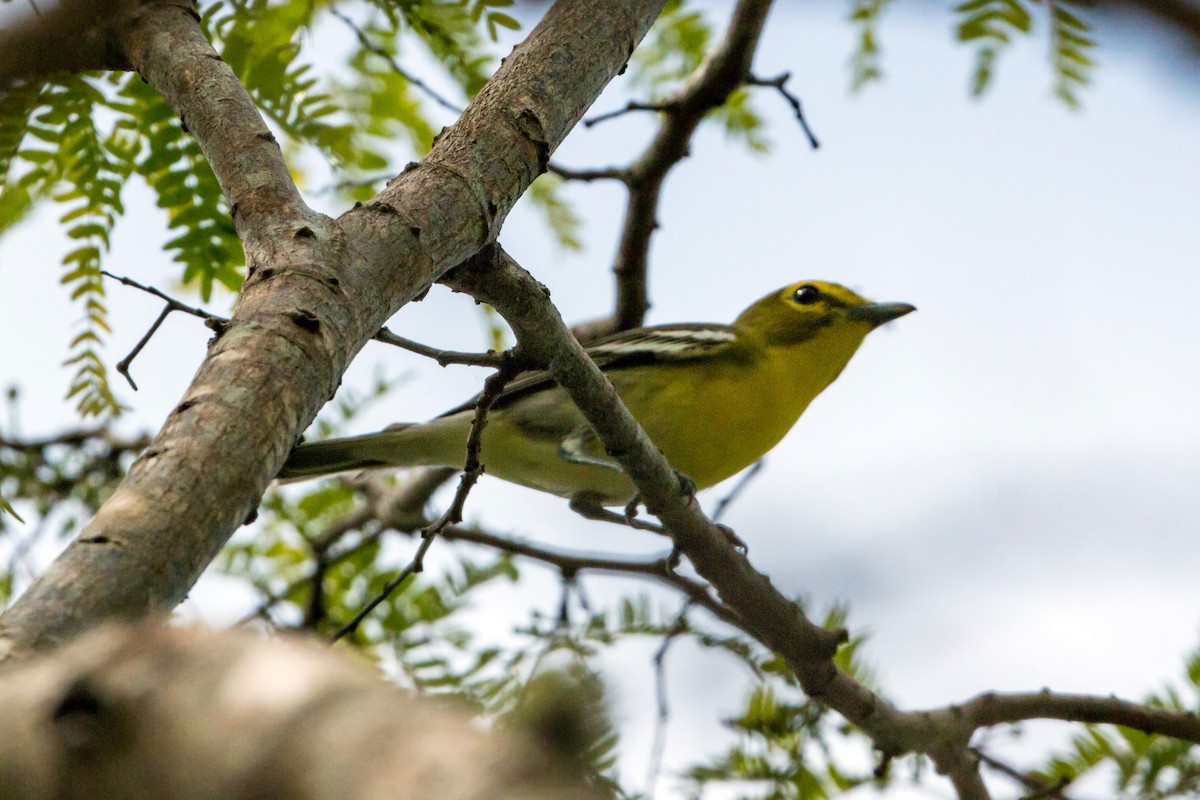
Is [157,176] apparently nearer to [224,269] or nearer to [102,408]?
[224,269]

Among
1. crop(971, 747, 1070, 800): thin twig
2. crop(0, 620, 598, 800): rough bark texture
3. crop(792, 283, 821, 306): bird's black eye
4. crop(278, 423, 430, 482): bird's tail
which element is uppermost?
crop(792, 283, 821, 306): bird's black eye

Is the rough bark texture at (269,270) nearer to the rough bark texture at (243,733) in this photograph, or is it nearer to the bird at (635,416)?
the rough bark texture at (243,733)

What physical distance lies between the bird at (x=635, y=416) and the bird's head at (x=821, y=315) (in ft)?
1.10

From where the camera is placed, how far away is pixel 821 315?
661cm

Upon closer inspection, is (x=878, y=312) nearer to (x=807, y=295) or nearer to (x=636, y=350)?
(x=807, y=295)

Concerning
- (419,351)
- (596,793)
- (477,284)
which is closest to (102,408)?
(419,351)

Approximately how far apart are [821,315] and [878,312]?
1.03 feet

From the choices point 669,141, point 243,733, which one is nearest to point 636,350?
point 669,141

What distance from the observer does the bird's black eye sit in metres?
6.77

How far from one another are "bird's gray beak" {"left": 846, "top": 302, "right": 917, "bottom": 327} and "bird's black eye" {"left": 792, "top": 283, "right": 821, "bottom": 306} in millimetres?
253

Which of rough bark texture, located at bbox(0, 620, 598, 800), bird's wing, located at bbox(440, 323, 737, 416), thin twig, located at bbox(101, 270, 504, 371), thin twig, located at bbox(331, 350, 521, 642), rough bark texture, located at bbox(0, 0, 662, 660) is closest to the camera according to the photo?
rough bark texture, located at bbox(0, 620, 598, 800)

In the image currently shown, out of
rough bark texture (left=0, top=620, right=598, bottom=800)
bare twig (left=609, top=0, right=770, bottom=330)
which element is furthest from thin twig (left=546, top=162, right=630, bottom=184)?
rough bark texture (left=0, top=620, right=598, bottom=800)

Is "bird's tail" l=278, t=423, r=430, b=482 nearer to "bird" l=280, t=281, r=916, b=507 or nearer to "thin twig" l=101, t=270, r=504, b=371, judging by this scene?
"bird" l=280, t=281, r=916, b=507

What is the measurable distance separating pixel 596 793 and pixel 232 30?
10.8 ft
